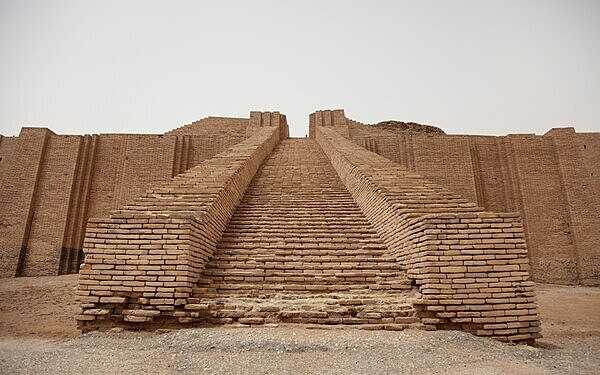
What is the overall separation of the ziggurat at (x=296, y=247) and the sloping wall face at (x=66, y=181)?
0.04m

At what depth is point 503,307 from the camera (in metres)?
3.18

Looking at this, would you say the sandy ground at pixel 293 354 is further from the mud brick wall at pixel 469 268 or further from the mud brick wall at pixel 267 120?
the mud brick wall at pixel 267 120

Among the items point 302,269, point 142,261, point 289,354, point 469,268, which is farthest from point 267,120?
point 289,354

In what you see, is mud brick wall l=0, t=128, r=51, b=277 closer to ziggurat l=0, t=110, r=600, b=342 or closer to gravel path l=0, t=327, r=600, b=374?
ziggurat l=0, t=110, r=600, b=342

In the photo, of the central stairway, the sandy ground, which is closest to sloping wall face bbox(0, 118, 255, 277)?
the central stairway

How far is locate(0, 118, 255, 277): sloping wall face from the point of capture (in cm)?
841

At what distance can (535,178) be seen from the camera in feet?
31.8

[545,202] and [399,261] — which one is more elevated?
[545,202]

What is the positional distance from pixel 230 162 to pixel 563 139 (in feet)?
28.0

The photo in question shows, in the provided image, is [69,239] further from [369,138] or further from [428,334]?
[428,334]

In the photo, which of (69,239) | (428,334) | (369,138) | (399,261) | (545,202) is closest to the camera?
(428,334)

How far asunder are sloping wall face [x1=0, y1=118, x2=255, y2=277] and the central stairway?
13.5ft

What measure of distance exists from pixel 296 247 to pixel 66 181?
7.31m

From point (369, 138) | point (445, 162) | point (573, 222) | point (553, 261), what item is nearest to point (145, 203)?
point (369, 138)
